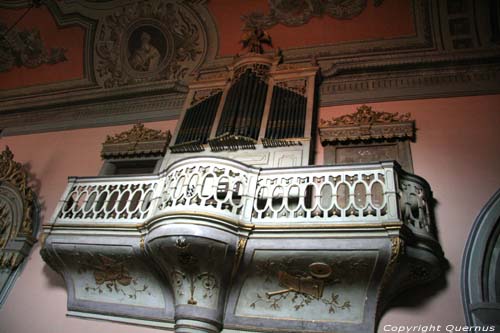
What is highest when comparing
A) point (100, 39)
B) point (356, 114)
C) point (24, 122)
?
point (100, 39)

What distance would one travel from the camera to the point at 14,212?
6953 mm

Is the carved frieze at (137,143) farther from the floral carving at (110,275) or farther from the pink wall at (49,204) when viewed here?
the floral carving at (110,275)

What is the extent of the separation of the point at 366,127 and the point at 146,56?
16.2 ft

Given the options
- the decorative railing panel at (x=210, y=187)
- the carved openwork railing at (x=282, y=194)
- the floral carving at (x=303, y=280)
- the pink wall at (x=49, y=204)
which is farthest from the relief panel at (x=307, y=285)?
the pink wall at (x=49, y=204)

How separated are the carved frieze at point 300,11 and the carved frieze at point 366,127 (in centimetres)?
210

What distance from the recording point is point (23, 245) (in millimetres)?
6453

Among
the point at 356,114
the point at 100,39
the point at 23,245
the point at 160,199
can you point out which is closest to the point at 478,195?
the point at 356,114

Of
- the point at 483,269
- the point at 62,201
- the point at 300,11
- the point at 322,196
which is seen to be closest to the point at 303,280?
the point at 322,196

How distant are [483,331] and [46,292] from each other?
5.68 metres

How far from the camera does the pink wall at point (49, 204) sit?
5605 mm

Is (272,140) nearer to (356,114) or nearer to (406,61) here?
(356,114)

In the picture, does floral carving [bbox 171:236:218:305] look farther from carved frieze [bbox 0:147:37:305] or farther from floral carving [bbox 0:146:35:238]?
floral carving [bbox 0:146:35:238]

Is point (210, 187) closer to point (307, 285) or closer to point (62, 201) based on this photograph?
point (307, 285)

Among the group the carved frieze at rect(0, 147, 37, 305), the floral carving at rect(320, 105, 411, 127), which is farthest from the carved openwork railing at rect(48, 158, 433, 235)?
the carved frieze at rect(0, 147, 37, 305)
